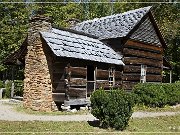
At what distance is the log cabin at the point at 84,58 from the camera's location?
22.2 m

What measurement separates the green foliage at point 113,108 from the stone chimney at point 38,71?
260 inches

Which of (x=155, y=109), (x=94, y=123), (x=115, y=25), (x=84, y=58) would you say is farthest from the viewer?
(x=115, y=25)

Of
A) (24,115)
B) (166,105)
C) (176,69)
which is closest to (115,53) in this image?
(166,105)

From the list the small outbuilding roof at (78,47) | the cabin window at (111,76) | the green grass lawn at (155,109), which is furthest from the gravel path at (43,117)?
the cabin window at (111,76)

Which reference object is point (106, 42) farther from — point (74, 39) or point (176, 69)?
point (176, 69)

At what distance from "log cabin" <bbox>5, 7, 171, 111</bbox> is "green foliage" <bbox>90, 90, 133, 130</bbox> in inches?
218

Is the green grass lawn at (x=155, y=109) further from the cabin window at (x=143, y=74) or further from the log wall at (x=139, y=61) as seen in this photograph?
the cabin window at (x=143, y=74)

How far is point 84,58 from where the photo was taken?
22.6 m

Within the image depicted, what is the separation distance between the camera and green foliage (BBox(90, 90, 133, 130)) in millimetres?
15758

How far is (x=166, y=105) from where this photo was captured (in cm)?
2522

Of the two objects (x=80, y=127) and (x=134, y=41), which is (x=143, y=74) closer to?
(x=134, y=41)

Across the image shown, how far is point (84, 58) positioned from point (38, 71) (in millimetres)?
3089

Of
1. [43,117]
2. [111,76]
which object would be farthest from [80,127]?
[111,76]

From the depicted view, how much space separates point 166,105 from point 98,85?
510 centimetres
